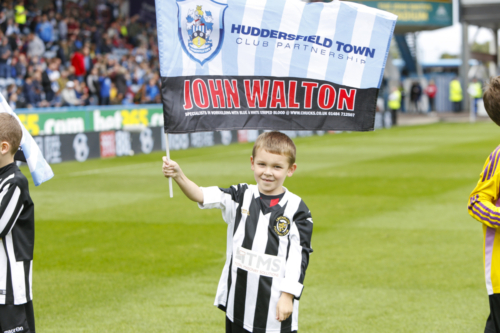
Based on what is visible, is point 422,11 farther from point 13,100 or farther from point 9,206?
point 9,206

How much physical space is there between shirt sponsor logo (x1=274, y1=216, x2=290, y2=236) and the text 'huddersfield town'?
1.24m

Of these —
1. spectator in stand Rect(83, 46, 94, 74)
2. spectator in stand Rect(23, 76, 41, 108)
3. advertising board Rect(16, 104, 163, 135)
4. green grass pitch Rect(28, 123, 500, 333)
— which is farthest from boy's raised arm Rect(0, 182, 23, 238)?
spectator in stand Rect(83, 46, 94, 74)

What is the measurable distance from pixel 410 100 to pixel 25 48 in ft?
106

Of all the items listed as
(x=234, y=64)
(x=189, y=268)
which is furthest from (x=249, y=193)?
(x=189, y=268)

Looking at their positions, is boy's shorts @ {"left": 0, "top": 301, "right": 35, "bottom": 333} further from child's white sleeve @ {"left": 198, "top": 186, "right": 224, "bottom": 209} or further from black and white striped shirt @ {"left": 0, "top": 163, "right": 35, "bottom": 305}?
child's white sleeve @ {"left": 198, "top": 186, "right": 224, "bottom": 209}

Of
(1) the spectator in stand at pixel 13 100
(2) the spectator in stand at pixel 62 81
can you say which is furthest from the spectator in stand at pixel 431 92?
(1) the spectator in stand at pixel 13 100

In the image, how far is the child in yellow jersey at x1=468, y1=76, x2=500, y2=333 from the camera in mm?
3396

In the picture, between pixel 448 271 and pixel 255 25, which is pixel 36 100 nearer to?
pixel 448 271

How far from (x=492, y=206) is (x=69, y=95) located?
66.0 feet

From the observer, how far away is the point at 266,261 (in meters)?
Result: 3.48

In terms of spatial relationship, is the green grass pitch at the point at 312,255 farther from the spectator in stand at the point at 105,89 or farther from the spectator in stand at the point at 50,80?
the spectator in stand at the point at 105,89

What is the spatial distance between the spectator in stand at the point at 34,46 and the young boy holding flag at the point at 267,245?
21330mm

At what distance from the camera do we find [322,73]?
4.20 metres

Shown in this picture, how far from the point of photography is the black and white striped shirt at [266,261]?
346 cm
